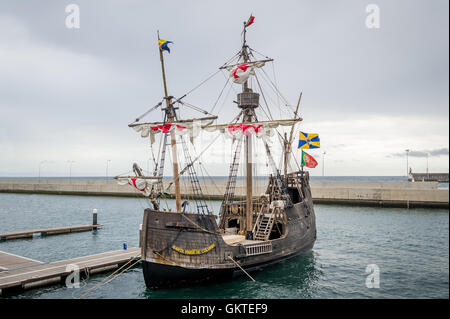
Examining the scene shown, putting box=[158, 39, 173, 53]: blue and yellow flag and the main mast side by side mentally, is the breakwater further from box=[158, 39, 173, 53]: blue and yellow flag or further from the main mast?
box=[158, 39, 173, 53]: blue and yellow flag

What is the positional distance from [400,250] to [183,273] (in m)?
17.7

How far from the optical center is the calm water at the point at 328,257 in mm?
15945

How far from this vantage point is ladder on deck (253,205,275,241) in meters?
20.1

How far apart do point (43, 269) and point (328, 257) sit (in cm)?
1825

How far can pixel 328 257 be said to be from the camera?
2341 centimetres

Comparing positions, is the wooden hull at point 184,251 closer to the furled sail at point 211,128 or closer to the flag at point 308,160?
the furled sail at point 211,128

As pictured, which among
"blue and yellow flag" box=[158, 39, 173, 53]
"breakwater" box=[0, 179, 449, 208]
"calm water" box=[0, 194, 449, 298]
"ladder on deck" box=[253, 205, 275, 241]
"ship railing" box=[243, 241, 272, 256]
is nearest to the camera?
"calm water" box=[0, 194, 449, 298]

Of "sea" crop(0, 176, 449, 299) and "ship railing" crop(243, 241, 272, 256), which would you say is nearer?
"sea" crop(0, 176, 449, 299)

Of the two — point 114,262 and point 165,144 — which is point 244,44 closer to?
point 165,144

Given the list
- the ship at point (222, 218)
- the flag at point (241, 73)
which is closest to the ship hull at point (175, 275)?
Answer: the ship at point (222, 218)

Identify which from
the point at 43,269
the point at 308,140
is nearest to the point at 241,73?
the point at 308,140

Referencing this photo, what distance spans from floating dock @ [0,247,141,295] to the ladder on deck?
322 inches

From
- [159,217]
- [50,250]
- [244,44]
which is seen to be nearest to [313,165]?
→ [244,44]

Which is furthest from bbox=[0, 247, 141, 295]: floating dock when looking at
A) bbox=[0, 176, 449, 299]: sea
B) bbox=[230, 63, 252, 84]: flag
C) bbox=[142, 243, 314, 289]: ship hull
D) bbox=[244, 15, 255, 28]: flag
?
bbox=[244, 15, 255, 28]: flag
